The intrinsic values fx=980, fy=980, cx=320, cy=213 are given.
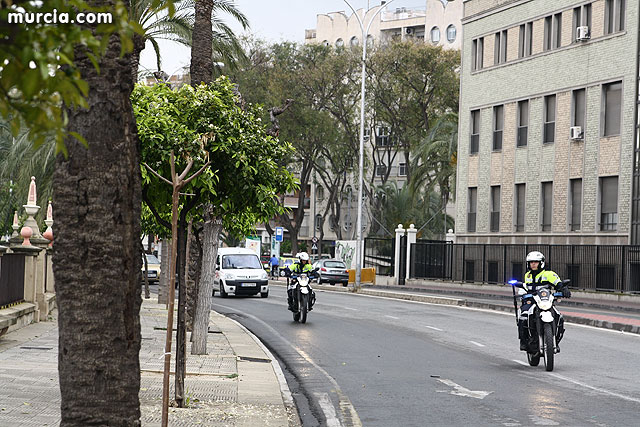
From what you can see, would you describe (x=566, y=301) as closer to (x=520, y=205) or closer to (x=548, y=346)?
(x=520, y=205)

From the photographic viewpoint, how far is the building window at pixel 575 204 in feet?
139

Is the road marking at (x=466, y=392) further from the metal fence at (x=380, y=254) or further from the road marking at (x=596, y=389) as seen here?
the metal fence at (x=380, y=254)

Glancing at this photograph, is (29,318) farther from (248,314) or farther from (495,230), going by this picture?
(495,230)

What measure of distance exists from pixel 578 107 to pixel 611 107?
2309 mm

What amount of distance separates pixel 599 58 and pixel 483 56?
9.47m

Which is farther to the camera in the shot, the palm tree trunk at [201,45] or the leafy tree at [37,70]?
the palm tree trunk at [201,45]

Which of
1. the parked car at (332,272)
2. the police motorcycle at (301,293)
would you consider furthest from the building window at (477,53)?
the police motorcycle at (301,293)

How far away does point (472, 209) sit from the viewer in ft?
167

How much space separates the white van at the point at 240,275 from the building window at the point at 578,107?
15308 mm

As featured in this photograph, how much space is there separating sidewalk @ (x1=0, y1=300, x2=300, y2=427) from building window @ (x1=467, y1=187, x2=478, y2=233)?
33.6 metres

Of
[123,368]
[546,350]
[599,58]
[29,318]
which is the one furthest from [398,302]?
[123,368]

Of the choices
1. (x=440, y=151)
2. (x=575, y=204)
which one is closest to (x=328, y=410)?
(x=575, y=204)

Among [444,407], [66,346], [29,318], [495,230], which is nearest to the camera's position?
[66,346]

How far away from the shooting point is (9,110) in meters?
2.96
